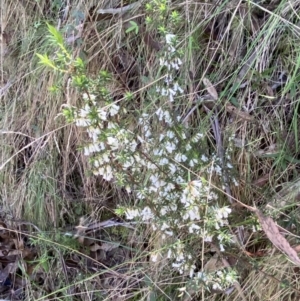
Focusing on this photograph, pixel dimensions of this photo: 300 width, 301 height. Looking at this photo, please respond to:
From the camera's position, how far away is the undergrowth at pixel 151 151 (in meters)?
1.13

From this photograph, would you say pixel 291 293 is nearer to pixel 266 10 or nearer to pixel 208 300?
pixel 208 300

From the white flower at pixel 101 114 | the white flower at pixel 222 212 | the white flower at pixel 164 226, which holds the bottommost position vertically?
the white flower at pixel 164 226

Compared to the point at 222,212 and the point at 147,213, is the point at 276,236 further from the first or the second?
the point at 147,213

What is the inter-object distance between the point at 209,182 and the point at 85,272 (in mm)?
571

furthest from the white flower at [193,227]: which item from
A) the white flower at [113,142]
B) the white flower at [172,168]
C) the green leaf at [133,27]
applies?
the green leaf at [133,27]

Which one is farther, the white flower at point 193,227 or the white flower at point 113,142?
the white flower at point 193,227

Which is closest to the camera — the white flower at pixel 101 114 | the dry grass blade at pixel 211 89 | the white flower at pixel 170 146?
the white flower at pixel 101 114

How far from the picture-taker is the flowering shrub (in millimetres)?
1043

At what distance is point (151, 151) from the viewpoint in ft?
3.81

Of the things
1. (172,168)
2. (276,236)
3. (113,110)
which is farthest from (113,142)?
(276,236)

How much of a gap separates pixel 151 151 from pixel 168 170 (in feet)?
0.19

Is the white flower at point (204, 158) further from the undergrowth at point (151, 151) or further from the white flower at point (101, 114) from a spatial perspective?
the white flower at point (101, 114)

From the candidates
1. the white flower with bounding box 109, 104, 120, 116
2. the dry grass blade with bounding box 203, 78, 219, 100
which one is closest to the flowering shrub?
the white flower with bounding box 109, 104, 120, 116

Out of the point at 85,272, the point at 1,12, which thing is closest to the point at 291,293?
the point at 85,272
